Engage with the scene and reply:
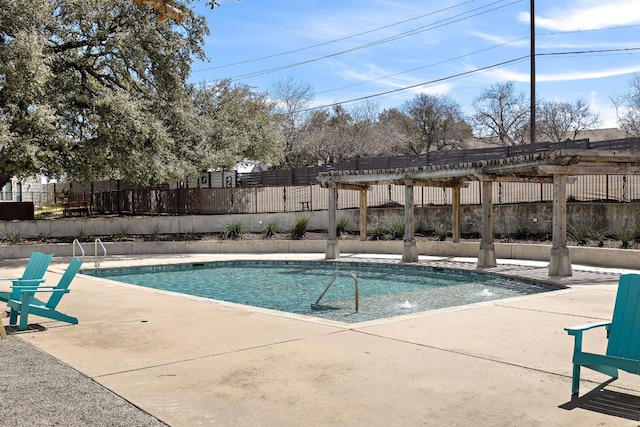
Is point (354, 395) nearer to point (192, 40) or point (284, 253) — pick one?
point (284, 253)

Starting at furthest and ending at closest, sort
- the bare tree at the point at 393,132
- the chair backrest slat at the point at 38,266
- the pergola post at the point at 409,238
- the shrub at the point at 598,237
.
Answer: the bare tree at the point at 393,132
the pergola post at the point at 409,238
the shrub at the point at 598,237
the chair backrest slat at the point at 38,266

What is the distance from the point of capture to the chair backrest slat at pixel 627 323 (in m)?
5.34

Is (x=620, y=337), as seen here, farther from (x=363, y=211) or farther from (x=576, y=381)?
(x=363, y=211)

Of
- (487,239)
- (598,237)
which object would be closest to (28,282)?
(487,239)

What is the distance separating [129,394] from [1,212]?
90.0ft

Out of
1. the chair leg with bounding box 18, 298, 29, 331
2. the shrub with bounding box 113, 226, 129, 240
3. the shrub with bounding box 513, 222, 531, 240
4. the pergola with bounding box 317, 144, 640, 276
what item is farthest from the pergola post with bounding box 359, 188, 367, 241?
the chair leg with bounding box 18, 298, 29, 331

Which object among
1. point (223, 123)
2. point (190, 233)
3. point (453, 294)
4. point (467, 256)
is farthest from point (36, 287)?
point (223, 123)

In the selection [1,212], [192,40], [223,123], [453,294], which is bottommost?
[453,294]

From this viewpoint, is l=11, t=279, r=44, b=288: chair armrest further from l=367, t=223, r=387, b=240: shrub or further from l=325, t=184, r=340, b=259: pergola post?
l=367, t=223, r=387, b=240: shrub

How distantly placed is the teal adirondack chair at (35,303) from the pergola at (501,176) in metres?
10.5

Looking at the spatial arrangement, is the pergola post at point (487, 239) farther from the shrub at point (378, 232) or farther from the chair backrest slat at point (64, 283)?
the chair backrest slat at point (64, 283)

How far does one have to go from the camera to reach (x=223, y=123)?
29594mm

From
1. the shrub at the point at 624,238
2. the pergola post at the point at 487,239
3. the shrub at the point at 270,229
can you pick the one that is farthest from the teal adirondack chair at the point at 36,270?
the shrub at the point at 270,229

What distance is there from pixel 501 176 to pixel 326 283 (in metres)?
6.26
